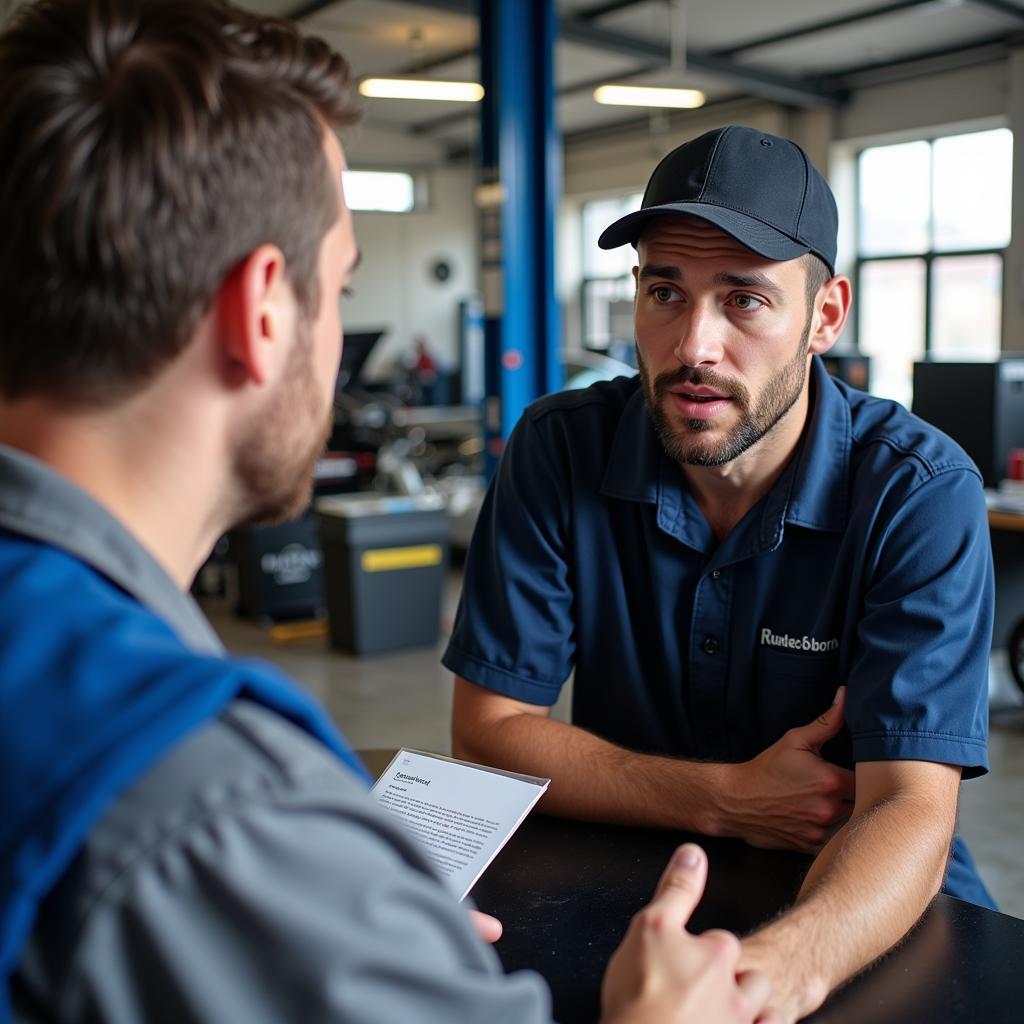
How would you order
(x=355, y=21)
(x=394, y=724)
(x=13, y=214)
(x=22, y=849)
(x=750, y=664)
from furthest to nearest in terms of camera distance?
1. (x=355, y=21)
2. (x=394, y=724)
3. (x=750, y=664)
4. (x=13, y=214)
5. (x=22, y=849)

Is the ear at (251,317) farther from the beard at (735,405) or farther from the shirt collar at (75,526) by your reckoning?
the beard at (735,405)

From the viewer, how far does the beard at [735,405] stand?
1.59 meters

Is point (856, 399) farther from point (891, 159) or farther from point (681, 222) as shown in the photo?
point (891, 159)

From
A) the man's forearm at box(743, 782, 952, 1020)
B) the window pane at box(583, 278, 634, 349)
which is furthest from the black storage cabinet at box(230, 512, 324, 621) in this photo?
the window pane at box(583, 278, 634, 349)

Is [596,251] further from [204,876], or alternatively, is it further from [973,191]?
[204,876]

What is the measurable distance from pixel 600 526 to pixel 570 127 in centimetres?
1235

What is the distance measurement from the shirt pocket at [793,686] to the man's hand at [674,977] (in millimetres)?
647

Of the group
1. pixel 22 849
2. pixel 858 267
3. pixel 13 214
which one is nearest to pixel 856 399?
pixel 13 214

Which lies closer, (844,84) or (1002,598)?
(1002,598)

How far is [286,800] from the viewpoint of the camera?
57 centimetres

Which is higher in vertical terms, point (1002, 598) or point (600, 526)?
point (600, 526)

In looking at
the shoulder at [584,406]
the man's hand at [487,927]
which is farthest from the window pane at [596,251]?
the man's hand at [487,927]

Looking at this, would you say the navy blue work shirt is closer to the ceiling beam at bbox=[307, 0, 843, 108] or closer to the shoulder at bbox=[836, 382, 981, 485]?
the shoulder at bbox=[836, 382, 981, 485]

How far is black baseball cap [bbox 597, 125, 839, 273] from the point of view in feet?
5.01
